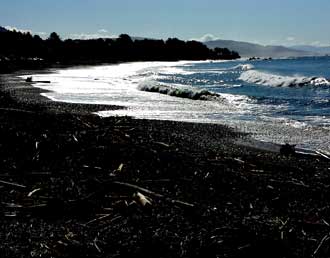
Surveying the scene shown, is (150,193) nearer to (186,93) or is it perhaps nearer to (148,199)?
(148,199)

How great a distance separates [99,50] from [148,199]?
121892 mm

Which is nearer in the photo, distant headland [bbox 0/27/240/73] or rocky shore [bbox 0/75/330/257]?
rocky shore [bbox 0/75/330/257]

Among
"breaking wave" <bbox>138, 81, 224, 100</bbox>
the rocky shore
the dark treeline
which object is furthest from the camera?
the dark treeline

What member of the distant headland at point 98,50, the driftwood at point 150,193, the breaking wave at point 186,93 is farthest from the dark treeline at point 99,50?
the driftwood at point 150,193

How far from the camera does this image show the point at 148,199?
5074mm

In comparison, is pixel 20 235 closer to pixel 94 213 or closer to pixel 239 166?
pixel 94 213

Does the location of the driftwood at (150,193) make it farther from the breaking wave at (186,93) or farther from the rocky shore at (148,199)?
the breaking wave at (186,93)

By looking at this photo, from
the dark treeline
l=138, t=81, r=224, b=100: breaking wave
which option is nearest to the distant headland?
the dark treeline

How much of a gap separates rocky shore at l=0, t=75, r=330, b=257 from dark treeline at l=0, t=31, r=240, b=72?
73853mm

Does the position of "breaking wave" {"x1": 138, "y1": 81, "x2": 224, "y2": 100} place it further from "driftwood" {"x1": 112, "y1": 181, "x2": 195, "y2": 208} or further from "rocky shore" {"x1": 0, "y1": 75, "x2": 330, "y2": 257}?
"driftwood" {"x1": 112, "y1": 181, "x2": 195, "y2": 208}

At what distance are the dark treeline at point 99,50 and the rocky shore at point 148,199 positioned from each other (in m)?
73.9

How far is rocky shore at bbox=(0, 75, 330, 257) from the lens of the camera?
4.09 meters

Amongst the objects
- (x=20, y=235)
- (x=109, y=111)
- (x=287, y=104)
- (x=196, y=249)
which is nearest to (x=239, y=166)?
(x=196, y=249)

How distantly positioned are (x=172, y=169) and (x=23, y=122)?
3.93m
